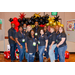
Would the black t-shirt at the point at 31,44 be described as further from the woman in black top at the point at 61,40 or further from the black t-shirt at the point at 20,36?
the woman in black top at the point at 61,40

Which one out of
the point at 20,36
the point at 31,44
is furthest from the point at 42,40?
the point at 20,36

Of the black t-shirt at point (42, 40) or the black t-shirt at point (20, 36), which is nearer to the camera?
the black t-shirt at point (42, 40)

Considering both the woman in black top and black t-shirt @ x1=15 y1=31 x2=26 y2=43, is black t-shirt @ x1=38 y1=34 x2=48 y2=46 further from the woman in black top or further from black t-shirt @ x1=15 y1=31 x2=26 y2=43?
black t-shirt @ x1=15 y1=31 x2=26 y2=43

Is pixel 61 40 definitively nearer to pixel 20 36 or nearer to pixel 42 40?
pixel 42 40

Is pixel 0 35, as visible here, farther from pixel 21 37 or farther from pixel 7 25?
pixel 7 25

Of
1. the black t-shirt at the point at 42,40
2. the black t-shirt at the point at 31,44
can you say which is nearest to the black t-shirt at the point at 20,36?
the black t-shirt at the point at 31,44

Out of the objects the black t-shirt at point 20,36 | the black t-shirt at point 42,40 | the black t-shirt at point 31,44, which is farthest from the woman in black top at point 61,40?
the black t-shirt at point 20,36

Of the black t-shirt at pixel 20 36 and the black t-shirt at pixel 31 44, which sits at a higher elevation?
the black t-shirt at pixel 20 36

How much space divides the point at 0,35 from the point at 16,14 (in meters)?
3.23

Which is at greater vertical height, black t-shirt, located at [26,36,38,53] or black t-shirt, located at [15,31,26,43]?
black t-shirt, located at [15,31,26,43]

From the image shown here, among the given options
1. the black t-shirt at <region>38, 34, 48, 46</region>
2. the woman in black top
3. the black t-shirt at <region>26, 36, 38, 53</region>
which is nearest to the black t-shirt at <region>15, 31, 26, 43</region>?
the black t-shirt at <region>26, 36, 38, 53</region>

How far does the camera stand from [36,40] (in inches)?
90.0

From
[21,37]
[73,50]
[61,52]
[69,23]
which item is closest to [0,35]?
[21,37]

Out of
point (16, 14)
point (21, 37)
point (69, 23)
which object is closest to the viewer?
point (21, 37)
